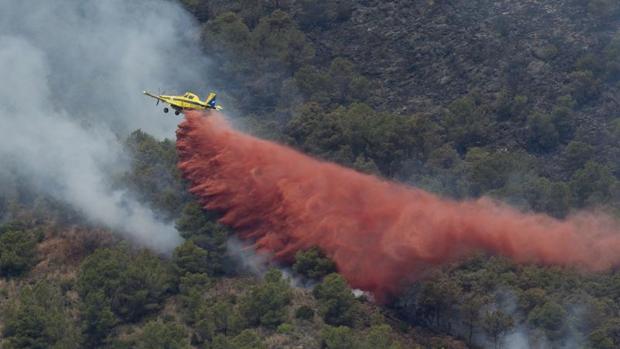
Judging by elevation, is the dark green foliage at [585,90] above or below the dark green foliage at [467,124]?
above

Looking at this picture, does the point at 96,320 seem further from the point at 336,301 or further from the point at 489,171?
the point at 489,171

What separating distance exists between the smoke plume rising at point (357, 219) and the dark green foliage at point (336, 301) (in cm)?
412

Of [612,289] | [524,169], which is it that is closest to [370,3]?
[524,169]

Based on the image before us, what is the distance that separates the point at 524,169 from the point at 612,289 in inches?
759

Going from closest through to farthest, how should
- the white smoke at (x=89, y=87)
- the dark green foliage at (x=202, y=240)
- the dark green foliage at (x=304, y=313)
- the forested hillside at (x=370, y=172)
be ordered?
1. the forested hillside at (x=370, y=172)
2. the dark green foliage at (x=304, y=313)
3. the dark green foliage at (x=202, y=240)
4. the white smoke at (x=89, y=87)

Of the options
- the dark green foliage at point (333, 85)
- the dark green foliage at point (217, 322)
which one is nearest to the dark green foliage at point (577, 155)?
the dark green foliage at point (333, 85)

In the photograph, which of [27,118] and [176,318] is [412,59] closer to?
[27,118]

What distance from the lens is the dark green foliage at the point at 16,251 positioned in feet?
361

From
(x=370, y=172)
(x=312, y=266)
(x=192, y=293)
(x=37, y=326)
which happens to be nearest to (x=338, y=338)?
(x=312, y=266)

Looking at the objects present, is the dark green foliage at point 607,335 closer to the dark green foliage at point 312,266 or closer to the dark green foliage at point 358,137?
the dark green foliage at point 312,266

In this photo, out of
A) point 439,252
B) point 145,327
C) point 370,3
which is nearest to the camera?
point 145,327

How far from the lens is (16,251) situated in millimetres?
110938

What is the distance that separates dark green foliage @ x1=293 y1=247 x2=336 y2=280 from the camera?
10838 centimetres

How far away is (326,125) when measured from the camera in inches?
5005
